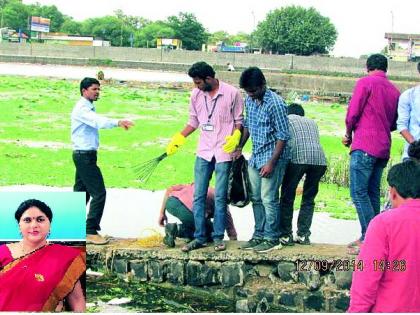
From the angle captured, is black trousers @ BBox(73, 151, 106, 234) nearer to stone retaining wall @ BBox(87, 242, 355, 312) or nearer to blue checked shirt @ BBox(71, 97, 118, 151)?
blue checked shirt @ BBox(71, 97, 118, 151)

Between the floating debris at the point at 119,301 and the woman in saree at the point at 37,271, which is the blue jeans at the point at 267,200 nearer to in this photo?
the floating debris at the point at 119,301

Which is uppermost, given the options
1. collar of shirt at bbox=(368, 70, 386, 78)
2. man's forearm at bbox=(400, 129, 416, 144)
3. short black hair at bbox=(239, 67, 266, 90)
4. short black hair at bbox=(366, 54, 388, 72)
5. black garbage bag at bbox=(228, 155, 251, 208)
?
short black hair at bbox=(366, 54, 388, 72)

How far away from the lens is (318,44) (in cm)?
3856

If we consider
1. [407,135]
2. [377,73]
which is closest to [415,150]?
[407,135]

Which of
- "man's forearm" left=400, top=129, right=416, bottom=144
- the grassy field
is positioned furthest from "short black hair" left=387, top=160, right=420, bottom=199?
the grassy field

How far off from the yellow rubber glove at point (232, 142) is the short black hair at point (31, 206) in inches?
75.2

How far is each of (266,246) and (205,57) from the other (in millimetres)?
32032

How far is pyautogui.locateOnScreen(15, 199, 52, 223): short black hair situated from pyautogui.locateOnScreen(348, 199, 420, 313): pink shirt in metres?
1.73

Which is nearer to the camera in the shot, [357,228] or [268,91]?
[268,91]

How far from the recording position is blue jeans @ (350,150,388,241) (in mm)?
5730

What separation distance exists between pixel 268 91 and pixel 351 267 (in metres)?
1.41

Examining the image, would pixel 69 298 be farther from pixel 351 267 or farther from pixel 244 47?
pixel 244 47

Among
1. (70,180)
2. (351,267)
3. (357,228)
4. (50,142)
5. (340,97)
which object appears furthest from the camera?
(340,97)

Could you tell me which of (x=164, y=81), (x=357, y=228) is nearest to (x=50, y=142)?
(x=357, y=228)
